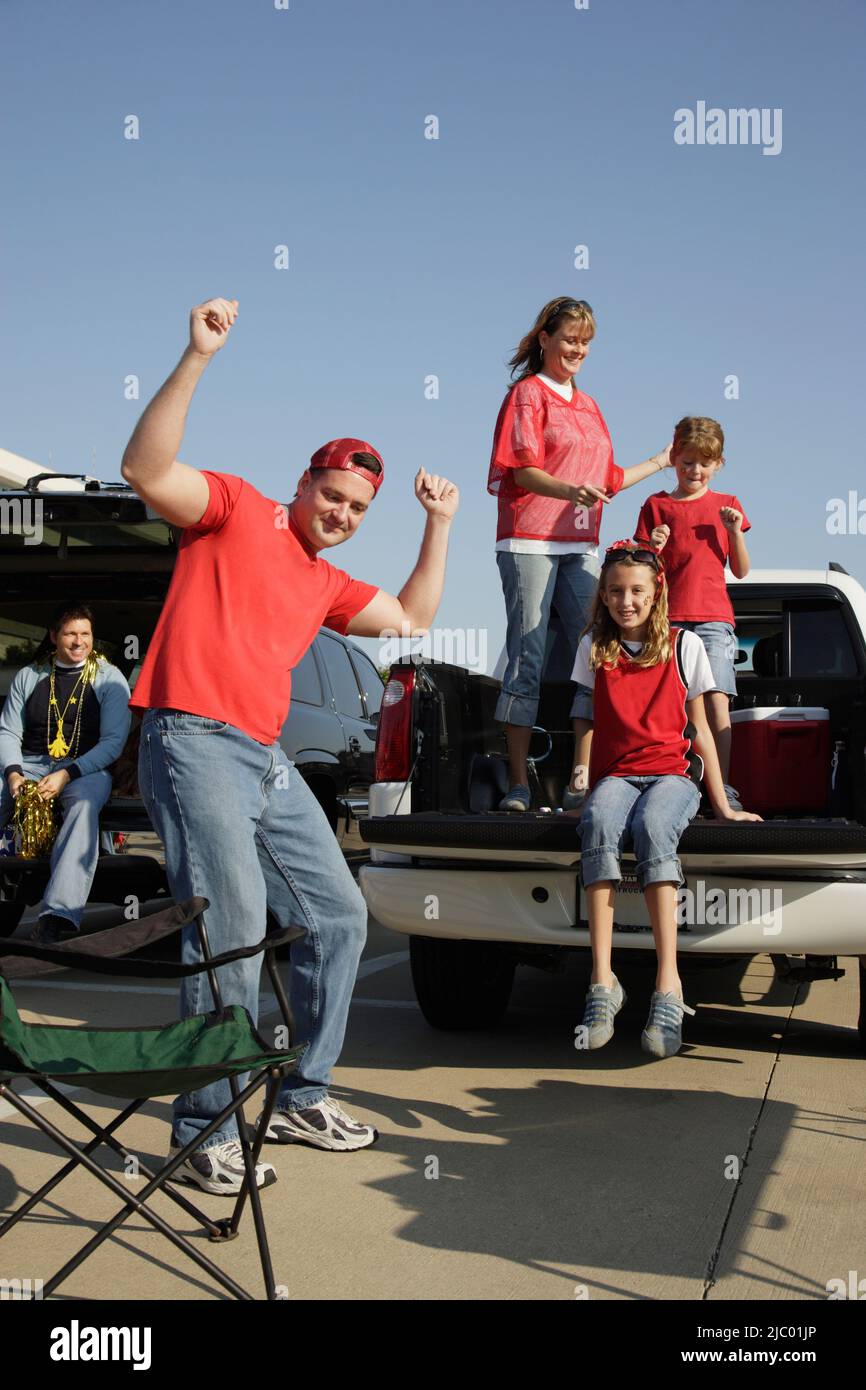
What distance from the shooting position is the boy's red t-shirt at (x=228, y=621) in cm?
356

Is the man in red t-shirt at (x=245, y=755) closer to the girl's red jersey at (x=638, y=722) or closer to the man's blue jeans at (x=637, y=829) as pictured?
the man's blue jeans at (x=637, y=829)

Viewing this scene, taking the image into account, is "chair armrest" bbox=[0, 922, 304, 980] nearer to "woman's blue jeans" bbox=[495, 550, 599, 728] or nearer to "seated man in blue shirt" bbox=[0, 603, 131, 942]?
"woman's blue jeans" bbox=[495, 550, 599, 728]

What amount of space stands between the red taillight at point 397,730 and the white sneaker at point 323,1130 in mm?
1328

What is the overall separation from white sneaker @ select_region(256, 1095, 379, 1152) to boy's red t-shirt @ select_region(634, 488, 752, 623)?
2731 millimetres

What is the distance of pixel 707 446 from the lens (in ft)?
19.4

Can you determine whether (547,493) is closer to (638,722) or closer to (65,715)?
(638,722)

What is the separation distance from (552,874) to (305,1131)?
118cm

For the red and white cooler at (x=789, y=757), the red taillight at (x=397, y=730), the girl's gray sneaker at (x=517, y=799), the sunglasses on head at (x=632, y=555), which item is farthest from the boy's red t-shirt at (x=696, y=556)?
the red taillight at (x=397, y=730)

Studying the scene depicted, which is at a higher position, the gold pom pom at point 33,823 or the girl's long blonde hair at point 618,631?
the girl's long blonde hair at point 618,631

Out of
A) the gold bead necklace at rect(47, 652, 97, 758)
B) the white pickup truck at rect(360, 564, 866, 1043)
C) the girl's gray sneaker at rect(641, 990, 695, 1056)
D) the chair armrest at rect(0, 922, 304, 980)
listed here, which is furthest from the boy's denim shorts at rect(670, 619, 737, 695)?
the chair armrest at rect(0, 922, 304, 980)

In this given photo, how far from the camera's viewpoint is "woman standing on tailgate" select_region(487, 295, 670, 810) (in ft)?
17.9

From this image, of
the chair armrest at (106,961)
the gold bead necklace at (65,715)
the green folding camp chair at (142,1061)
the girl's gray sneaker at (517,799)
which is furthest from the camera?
the gold bead necklace at (65,715)

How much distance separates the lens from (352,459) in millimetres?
3762

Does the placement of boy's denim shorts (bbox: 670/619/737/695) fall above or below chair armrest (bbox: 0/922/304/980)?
above
